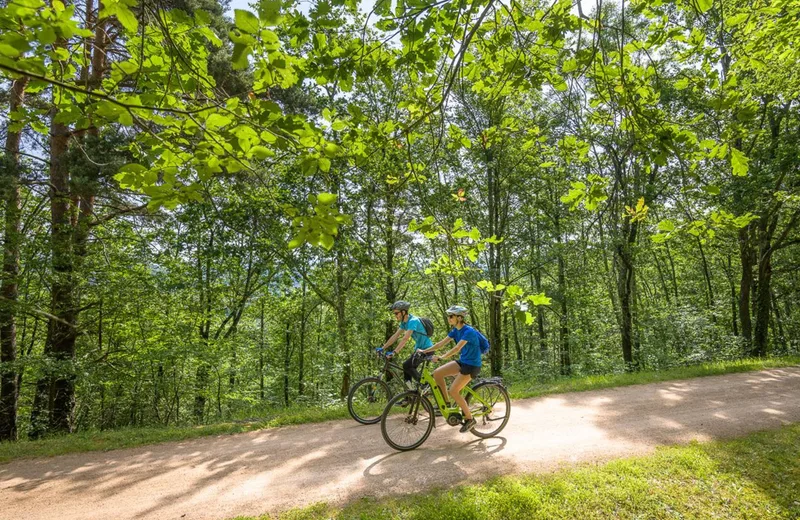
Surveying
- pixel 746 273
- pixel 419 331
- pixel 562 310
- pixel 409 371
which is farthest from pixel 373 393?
pixel 746 273

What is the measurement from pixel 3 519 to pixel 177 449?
7.00ft

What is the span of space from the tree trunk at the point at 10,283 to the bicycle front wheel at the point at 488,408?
27.7ft

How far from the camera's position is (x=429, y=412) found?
564 cm

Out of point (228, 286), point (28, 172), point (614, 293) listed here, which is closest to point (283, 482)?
point (28, 172)

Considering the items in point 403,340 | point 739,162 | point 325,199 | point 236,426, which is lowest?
point 236,426

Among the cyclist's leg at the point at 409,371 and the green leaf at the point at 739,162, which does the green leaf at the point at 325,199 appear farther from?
the cyclist's leg at the point at 409,371

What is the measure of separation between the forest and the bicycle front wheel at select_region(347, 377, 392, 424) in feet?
9.37

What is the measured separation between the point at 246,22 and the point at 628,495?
519 centimetres

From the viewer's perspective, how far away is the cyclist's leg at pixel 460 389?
5.66 m

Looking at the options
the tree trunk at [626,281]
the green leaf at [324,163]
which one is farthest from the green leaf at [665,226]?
the tree trunk at [626,281]

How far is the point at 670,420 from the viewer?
6449mm

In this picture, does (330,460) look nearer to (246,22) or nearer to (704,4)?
(246,22)

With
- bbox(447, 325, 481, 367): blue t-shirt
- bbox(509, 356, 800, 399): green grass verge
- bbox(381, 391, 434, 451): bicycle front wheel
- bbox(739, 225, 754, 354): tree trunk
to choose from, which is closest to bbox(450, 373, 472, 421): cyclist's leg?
bbox(447, 325, 481, 367): blue t-shirt

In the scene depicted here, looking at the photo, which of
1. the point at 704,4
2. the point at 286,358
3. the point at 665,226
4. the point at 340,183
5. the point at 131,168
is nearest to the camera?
the point at 131,168
